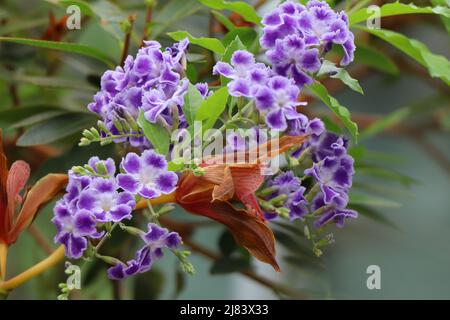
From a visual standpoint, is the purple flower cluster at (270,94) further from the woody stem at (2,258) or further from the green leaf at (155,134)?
the woody stem at (2,258)

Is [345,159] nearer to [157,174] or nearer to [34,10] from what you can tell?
[157,174]

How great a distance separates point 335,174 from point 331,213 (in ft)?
0.11

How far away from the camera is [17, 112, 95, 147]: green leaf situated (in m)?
0.77

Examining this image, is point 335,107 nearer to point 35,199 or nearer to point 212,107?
point 212,107

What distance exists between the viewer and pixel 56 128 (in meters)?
0.80

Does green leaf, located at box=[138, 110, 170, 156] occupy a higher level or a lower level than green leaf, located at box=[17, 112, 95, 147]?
lower

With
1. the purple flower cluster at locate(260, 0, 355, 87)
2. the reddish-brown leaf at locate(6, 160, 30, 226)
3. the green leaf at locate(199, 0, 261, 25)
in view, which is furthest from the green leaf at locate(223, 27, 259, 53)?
the reddish-brown leaf at locate(6, 160, 30, 226)

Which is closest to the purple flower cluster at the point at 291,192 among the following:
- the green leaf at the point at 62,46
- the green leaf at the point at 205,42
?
the green leaf at the point at 205,42

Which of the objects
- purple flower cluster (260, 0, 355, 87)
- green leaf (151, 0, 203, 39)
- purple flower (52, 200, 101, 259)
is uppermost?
green leaf (151, 0, 203, 39)

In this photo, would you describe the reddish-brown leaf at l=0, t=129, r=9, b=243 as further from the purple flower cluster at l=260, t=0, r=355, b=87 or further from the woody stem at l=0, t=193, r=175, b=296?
the purple flower cluster at l=260, t=0, r=355, b=87

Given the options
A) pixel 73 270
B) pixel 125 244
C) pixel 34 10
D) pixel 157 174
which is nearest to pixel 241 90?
pixel 157 174

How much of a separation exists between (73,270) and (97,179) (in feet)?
0.30

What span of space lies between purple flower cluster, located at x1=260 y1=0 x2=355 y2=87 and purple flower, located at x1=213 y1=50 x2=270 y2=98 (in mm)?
17

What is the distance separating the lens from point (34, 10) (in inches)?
46.0
